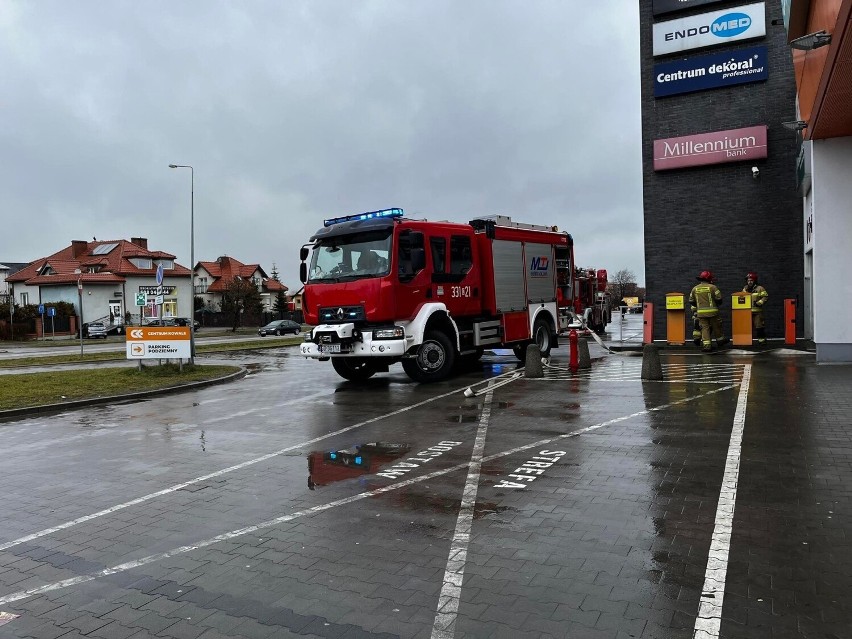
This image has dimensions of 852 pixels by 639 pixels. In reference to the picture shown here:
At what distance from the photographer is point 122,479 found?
7.07m

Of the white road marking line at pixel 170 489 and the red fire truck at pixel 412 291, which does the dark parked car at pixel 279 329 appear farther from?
the white road marking line at pixel 170 489

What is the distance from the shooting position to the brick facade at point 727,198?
1970 cm

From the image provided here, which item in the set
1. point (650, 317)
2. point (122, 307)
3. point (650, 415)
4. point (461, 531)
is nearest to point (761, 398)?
point (650, 415)

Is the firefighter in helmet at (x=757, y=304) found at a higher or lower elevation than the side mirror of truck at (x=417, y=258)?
lower

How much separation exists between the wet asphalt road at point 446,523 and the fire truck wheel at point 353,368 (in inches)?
188

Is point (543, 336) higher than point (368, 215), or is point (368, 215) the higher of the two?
point (368, 215)

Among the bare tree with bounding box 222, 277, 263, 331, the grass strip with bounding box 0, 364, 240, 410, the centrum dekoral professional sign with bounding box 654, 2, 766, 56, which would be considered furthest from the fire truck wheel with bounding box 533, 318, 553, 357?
the bare tree with bounding box 222, 277, 263, 331

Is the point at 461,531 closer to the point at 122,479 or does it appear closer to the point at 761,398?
the point at 122,479

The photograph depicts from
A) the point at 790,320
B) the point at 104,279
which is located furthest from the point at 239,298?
the point at 790,320

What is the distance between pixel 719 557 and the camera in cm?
432

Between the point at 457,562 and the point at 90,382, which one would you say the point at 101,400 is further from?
the point at 457,562

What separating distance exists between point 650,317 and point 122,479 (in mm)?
16558

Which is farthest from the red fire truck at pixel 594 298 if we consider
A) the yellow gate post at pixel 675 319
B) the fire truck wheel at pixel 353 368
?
the fire truck wheel at pixel 353 368

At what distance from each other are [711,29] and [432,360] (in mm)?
13962
